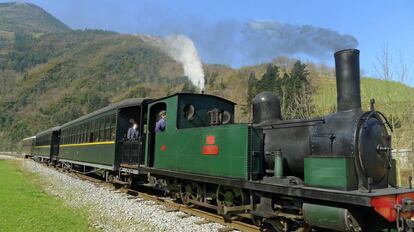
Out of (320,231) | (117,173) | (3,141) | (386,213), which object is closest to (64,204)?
(117,173)

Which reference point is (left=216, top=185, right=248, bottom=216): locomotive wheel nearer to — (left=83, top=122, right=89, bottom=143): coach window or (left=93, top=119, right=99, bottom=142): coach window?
(left=93, top=119, right=99, bottom=142): coach window

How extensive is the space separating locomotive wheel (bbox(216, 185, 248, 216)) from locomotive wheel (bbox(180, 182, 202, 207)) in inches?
35.5

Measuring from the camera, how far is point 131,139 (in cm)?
1331

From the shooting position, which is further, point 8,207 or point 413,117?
point 413,117

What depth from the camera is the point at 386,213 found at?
547 cm

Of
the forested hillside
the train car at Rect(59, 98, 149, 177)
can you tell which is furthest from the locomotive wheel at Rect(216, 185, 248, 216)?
the forested hillside

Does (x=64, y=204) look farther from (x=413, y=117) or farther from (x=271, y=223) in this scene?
(x=413, y=117)

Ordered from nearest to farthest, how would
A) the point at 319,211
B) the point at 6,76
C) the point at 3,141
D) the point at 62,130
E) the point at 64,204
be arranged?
the point at 319,211 < the point at 64,204 < the point at 62,130 < the point at 3,141 < the point at 6,76

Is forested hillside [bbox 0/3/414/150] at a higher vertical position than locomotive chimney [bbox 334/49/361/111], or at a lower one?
higher

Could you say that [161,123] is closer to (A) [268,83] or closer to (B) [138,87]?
(A) [268,83]

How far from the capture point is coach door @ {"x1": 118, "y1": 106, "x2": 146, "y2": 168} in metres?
12.4

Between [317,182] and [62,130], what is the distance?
79.4 feet

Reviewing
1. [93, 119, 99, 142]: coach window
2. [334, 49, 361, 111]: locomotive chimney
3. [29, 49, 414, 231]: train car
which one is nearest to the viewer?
[29, 49, 414, 231]: train car

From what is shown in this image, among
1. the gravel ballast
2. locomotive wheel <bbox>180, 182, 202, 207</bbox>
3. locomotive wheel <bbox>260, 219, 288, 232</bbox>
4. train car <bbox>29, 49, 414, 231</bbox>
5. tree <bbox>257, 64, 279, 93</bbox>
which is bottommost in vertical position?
the gravel ballast
